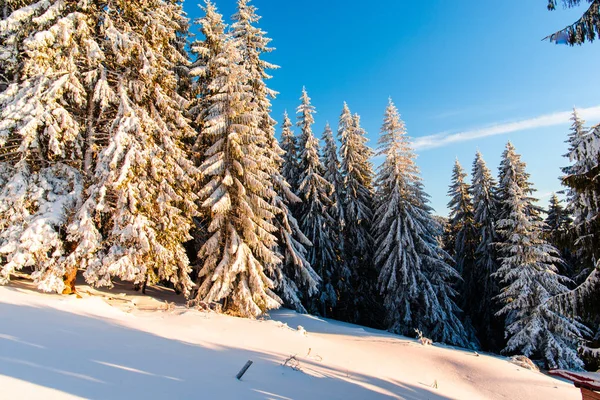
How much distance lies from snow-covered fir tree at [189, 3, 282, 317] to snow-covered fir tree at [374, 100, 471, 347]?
9.19m

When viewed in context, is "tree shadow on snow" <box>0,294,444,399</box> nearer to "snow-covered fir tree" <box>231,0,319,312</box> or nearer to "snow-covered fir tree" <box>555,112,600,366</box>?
"snow-covered fir tree" <box>555,112,600,366</box>

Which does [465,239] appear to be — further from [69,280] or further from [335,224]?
[69,280]

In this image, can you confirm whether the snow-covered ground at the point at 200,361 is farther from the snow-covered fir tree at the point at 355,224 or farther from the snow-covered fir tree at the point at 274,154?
the snow-covered fir tree at the point at 355,224

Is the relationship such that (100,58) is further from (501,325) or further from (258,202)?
(501,325)

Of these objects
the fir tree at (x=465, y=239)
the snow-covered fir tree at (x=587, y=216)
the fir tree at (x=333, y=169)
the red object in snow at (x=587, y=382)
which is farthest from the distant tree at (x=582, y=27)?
the fir tree at (x=465, y=239)

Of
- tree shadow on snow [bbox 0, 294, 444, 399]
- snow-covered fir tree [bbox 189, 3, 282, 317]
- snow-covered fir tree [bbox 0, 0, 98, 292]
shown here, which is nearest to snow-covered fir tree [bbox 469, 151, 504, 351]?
snow-covered fir tree [bbox 189, 3, 282, 317]

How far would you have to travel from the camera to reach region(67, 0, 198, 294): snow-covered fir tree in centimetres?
1077

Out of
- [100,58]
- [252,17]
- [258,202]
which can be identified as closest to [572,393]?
[258,202]

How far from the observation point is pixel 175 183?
13.6 meters

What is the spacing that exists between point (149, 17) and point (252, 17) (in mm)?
7707

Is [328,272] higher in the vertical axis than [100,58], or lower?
lower

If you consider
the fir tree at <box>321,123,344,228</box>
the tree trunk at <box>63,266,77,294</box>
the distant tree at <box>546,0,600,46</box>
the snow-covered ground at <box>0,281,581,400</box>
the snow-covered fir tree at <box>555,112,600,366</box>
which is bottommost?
the snow-covered ground at <box>0,281,581,400</box>

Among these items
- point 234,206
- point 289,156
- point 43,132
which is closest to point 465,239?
point 289,156

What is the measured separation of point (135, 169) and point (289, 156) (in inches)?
605
